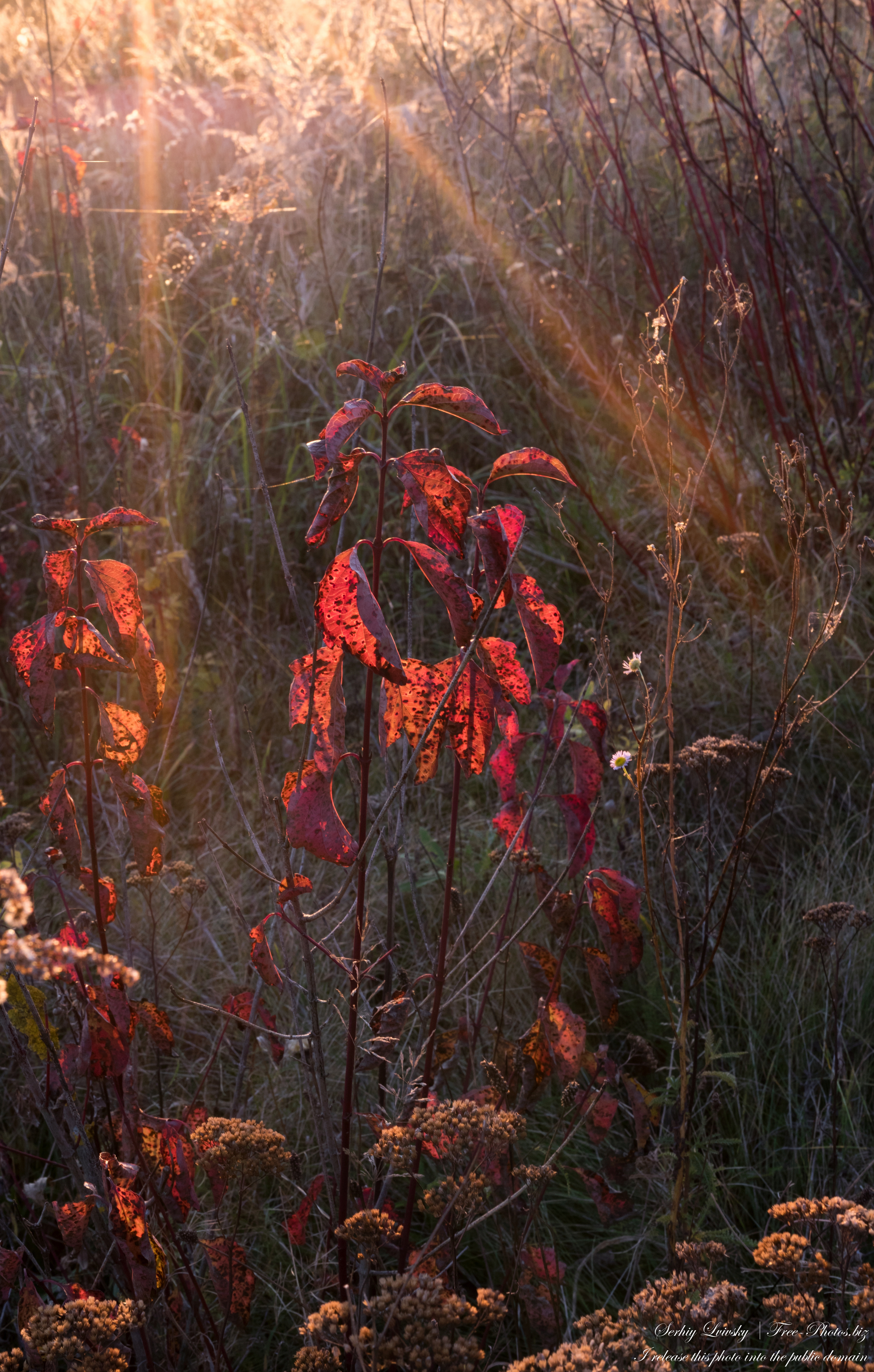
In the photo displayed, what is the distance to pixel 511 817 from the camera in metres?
1.57

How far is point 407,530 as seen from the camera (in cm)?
316

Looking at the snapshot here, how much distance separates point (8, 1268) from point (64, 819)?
1.77ft

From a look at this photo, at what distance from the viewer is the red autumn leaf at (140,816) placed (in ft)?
4.17

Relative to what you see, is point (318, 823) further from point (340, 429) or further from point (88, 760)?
point (340, 429)

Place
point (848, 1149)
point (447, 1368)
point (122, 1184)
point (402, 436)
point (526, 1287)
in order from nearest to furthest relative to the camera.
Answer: point (447, 1368) → point (122, 1184) → point (526, 1287) → point (848, 1149) → point (402, 436)

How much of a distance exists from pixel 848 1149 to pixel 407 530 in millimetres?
2088

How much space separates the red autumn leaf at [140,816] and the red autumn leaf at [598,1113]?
70cm

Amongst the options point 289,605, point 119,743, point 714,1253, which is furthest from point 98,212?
point 714,1253

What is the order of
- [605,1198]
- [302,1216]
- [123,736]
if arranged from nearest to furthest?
[123,736] → [302,1216] → [605,1198]

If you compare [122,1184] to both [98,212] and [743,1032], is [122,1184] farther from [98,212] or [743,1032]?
[98,212]

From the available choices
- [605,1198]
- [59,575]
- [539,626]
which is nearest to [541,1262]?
[605,1198]

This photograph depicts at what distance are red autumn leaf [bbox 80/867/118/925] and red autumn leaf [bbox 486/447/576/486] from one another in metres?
0.73

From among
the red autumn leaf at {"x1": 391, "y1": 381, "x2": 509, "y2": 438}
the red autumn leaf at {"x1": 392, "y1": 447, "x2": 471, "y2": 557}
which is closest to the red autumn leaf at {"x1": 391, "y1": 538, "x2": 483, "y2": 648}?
the red autumn leaf at {"x1": 392, "y1": 447, "x2": 471, "y2": 557}

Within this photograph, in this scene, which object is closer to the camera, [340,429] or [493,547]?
[340,429]
